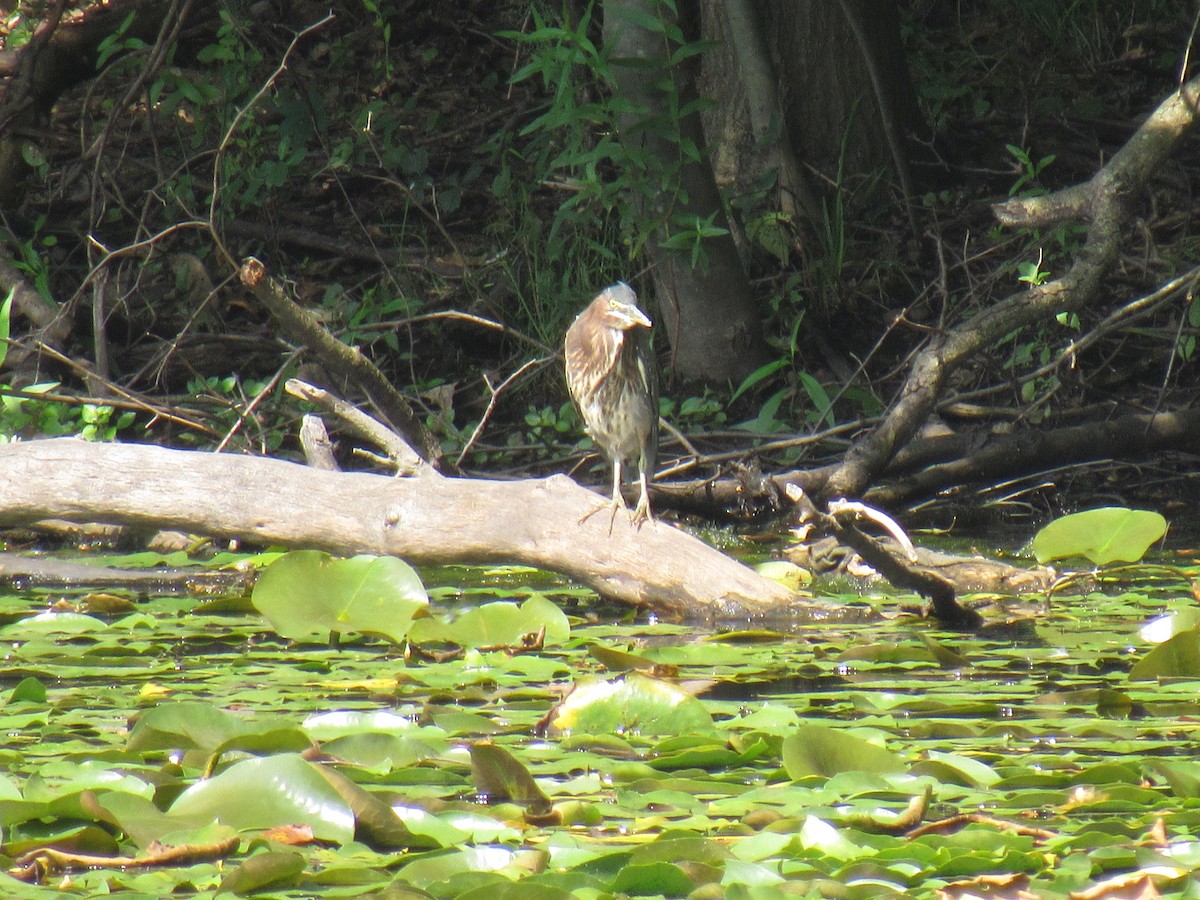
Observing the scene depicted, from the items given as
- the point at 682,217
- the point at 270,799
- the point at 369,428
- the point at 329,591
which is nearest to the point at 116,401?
the point at 369,428

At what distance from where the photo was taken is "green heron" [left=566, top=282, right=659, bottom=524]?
5.20m

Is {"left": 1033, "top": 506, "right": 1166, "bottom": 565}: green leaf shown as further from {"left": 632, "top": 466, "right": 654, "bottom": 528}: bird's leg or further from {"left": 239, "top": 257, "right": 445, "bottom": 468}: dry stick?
→ {"left": 239, "top": 257, "right": 445, "bottom": 468}: dry stick

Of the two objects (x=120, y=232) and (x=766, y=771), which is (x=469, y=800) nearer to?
(x=766, y=771)

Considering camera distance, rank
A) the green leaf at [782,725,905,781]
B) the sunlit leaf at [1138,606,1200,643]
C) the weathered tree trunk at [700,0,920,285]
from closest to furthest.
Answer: the green leaf at [782,725,905,781]
the sunlit leaf at [1138,606,1200,643]
the weathered tree trunk at [700,0,920,285]

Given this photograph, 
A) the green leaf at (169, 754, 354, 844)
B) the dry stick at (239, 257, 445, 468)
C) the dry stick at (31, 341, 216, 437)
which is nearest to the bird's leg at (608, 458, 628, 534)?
the dry stick at (239, 257, 445, 468)

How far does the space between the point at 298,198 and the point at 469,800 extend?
258 inches

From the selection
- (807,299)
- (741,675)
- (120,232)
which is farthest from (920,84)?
(741,675)

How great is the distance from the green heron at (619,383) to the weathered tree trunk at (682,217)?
0.85m

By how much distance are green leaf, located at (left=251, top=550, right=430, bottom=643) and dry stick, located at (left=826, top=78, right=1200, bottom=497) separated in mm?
1721

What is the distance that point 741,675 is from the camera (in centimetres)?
343

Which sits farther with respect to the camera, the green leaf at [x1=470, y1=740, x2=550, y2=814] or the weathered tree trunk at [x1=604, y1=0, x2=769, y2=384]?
the weathered tree trunk at [x1=604, y1=0, x2=769, y2=384]

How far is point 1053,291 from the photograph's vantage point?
487 centimetres

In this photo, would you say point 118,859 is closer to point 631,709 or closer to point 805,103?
point 631,709

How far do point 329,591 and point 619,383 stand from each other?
1.77 metres
